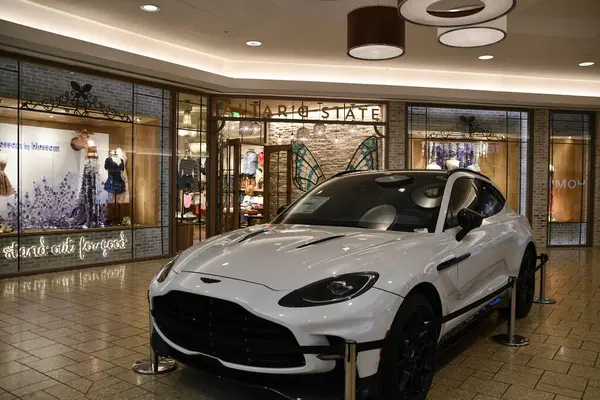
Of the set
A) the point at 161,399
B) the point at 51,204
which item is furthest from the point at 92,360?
the point at 51,204

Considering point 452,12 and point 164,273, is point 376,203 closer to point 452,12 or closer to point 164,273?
point 164,273

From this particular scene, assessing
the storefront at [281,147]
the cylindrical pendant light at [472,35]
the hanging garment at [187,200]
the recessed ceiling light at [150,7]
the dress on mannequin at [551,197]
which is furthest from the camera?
the dress on mannequin at [551,197]

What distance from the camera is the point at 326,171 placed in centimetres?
1198

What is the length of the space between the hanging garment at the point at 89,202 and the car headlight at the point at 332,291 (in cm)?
702

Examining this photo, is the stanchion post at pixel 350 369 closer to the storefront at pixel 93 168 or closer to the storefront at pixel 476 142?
the storefront at pixel 93 168

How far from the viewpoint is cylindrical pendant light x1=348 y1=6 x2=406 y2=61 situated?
6.46 meters

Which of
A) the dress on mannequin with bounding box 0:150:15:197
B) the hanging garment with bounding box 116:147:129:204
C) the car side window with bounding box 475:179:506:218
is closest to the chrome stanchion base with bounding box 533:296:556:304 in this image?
the car side window with bounding box 475:179:506:218

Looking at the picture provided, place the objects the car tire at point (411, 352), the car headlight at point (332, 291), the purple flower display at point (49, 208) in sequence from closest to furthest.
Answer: the car headlight at point (332, 291), the car tire at point (411, 352), the purple flower display at point (49, 208)

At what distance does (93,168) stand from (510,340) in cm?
722

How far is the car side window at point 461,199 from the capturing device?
3631mm

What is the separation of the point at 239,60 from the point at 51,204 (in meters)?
4.44

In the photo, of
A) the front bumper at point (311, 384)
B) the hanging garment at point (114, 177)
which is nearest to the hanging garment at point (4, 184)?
the hanging garment at point (114, 177)

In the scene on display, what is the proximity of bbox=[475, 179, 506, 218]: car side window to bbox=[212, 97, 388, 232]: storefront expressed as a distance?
642 centimetres

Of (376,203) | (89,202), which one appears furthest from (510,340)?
(89,202)
